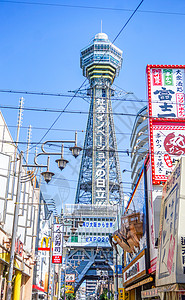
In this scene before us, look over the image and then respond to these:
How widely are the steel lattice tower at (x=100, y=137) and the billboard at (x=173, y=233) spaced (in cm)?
10071

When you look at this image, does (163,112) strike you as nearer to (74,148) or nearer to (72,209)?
(74,148)

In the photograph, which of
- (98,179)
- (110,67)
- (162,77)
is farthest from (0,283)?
(110,67)

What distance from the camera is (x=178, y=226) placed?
1168 centimetres

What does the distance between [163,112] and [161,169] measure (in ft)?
10.2

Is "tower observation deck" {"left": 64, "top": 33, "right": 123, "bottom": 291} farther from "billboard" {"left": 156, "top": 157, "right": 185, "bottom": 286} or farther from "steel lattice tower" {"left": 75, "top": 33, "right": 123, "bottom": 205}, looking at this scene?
"billboard" {"left": 156, "top": 157, "right": 185, "bottom": 286}

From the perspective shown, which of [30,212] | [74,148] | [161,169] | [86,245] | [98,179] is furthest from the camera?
[98,179]

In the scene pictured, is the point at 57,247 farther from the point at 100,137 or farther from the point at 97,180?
the point at 100,137

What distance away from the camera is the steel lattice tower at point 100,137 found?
123875 mm

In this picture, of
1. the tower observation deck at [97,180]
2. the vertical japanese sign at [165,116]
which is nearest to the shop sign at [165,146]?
the vertical japanese sign at [165,116]

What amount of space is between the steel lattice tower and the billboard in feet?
330

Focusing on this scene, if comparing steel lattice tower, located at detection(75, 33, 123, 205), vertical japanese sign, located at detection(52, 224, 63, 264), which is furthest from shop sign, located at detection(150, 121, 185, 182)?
steel lattice tower, located at detection(75, 33, 123, 205)

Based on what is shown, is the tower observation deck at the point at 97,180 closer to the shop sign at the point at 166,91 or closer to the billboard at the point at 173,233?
the shop sign at the point at 166,91

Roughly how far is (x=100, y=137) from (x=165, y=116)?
112 meters

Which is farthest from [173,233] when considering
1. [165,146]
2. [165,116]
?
[165,116]
